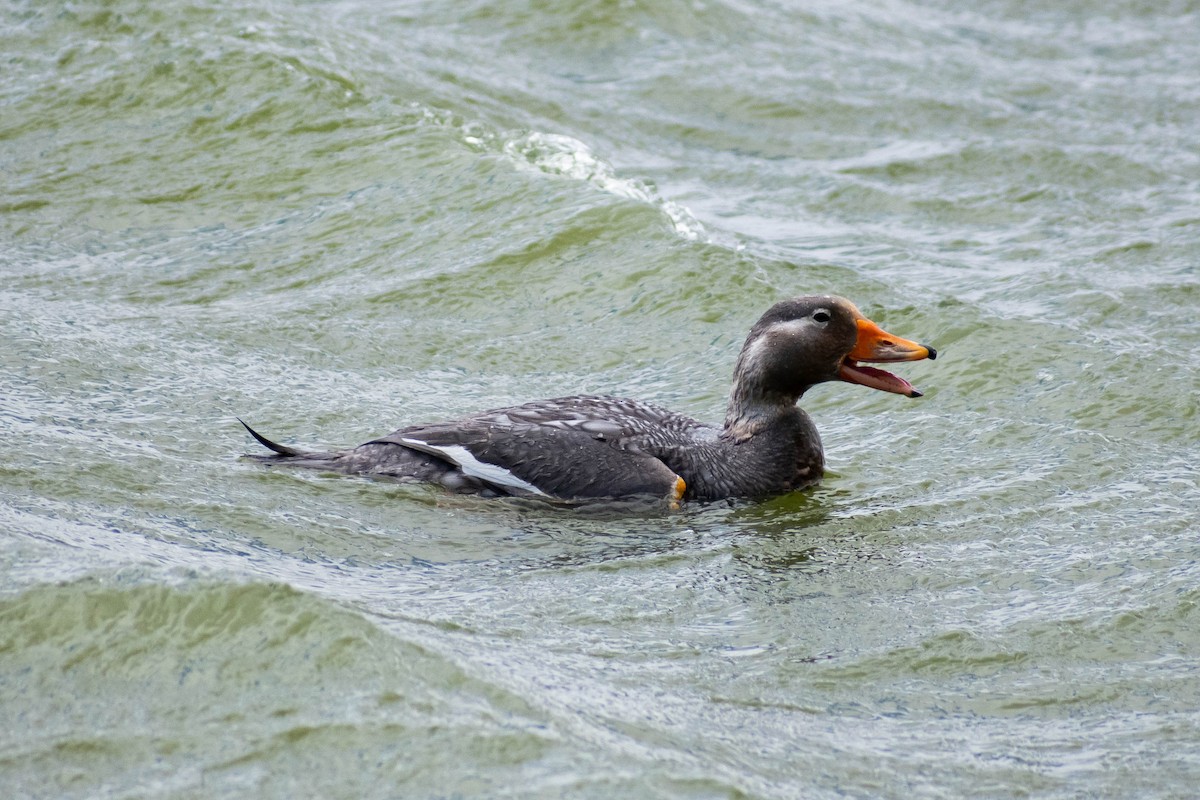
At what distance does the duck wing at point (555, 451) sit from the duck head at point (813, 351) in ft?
2.05

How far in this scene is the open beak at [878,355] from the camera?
7684 mm

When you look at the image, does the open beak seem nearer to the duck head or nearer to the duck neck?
the duck head

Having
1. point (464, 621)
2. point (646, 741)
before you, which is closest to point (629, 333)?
point (464, 621)

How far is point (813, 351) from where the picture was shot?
7.73 meters

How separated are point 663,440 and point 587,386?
1597mm

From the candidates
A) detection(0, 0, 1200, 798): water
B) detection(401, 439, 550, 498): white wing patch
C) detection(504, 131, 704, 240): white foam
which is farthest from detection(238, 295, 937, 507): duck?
detection(504, 131, 704, 240): white foam

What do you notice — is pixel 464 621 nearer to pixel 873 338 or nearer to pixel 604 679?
pixel 604 679

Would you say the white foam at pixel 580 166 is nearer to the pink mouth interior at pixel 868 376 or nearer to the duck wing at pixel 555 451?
the pink mouth interior at pixel 868 376

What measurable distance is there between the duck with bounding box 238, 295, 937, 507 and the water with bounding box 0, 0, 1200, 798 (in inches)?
7.8

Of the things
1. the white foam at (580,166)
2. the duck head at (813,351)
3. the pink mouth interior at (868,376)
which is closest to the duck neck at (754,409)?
the duck head at (813,351)

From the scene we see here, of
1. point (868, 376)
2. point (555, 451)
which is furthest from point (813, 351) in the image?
point (555, 451)

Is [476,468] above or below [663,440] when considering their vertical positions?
below

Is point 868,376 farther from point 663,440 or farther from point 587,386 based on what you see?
point 587,386

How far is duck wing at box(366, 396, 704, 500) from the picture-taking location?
7379 millimetres
